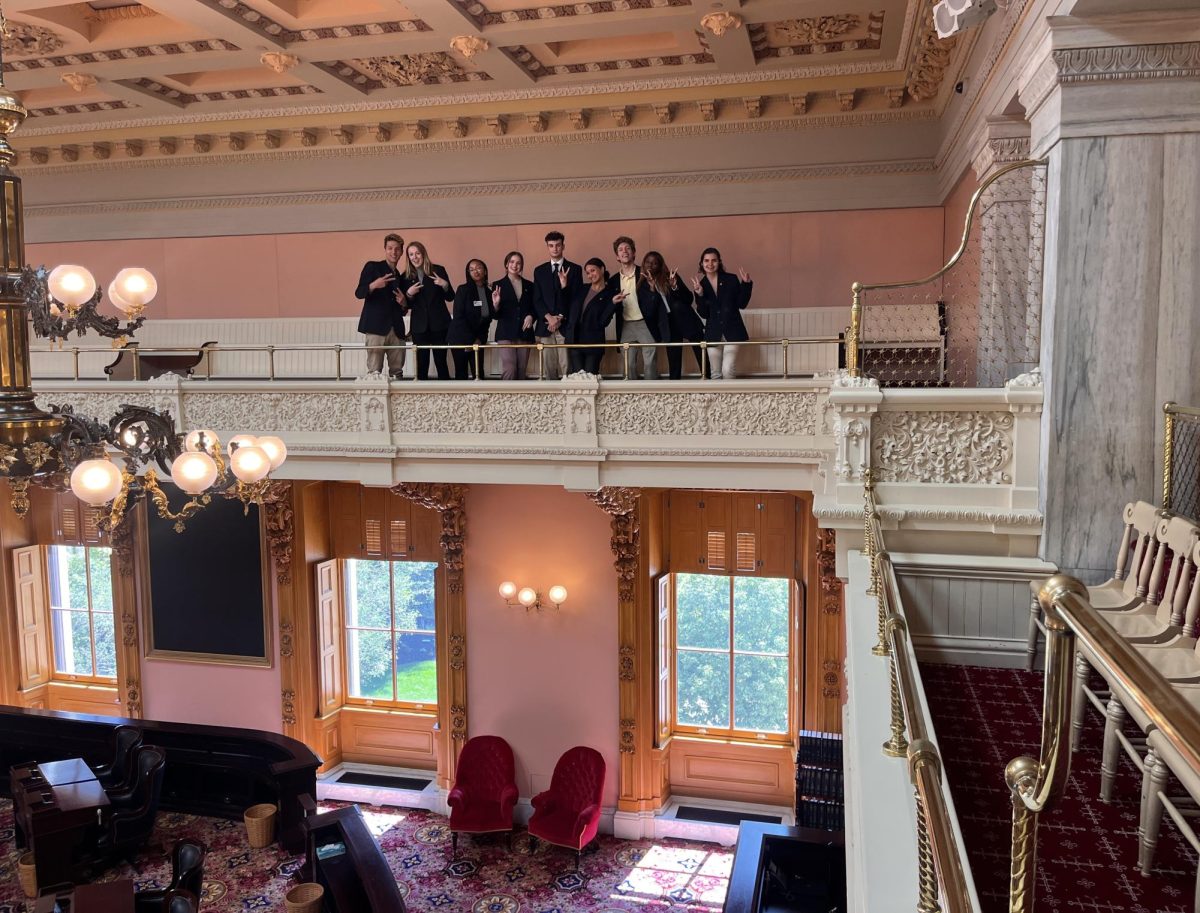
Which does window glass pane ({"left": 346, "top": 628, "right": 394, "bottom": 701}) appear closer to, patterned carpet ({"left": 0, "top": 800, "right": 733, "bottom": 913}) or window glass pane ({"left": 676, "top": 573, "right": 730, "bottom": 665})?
patterned carpet ({"left": 0, "top": 800, "right": 733, "bottom": 913})

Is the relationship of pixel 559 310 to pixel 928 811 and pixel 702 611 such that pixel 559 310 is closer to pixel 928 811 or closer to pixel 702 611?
pixel 702 611

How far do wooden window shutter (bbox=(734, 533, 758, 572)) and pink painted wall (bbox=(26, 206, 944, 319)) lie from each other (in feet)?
9.18

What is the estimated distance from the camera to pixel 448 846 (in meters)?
10.6

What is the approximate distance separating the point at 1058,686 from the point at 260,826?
10.1 metres

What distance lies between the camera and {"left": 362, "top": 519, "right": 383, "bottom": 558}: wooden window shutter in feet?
40.0

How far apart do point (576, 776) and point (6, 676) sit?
8.63 meters

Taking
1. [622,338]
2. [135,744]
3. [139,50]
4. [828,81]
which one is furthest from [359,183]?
[135,744]

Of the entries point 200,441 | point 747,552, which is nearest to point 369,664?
point 747,552

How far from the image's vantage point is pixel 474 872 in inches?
395

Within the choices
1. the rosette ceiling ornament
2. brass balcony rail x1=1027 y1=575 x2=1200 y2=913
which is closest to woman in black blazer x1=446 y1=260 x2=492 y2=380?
the rosette ceiling ornament

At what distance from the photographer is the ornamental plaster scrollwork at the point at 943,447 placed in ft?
19.4

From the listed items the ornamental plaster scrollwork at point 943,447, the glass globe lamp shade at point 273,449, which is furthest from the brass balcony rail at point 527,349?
the glass globe lamp shade at point 273,449

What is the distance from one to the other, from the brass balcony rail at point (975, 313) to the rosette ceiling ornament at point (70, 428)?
412cm

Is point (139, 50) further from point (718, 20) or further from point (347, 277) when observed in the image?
point (718, 20)
